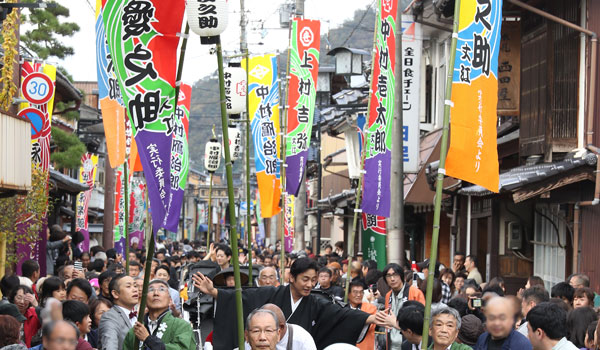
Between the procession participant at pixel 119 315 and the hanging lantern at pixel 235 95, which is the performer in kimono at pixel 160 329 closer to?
the procession participant at pixel 119 315

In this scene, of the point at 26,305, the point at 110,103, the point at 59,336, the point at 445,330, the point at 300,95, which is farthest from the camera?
the point at 300,95

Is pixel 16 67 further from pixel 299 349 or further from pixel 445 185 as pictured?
pixel 299 349

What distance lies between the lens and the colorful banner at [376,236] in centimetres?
1739

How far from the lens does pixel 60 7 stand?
108 ft

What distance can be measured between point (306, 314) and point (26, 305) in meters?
3.91

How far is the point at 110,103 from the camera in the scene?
47.1 feet

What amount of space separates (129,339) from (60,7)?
26452 mm

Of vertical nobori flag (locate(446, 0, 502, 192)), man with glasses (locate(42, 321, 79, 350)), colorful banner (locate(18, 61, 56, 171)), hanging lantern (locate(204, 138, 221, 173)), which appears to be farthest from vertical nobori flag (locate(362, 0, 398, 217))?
hanging lantern (locate(204, 138, 221, 173))

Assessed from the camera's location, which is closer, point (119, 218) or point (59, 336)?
point (59, 336)

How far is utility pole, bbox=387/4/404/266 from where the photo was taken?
17.3 meters

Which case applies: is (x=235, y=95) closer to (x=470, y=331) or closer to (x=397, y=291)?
(x=397, y=291)

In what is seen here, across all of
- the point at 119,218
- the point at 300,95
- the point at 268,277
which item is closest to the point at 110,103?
the point at 268,277

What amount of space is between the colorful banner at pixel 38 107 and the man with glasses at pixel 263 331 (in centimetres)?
1135

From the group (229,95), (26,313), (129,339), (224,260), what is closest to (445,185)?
(229,95)
